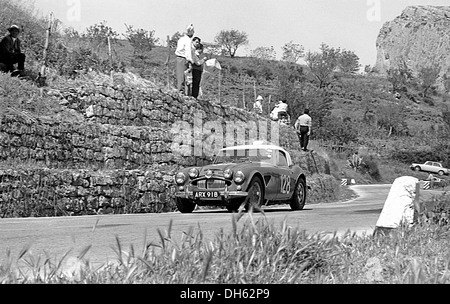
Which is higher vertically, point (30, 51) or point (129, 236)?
point (30, 51)

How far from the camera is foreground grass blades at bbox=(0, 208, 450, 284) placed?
4512 mm

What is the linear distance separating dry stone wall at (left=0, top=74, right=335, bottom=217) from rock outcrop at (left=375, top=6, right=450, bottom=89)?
146012 mm

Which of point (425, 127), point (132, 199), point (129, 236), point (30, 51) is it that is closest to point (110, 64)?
point (30, 51)

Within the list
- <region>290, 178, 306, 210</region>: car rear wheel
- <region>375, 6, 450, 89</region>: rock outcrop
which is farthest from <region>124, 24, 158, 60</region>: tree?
<region>375, 6, 450, 89</region>: rock outcrop

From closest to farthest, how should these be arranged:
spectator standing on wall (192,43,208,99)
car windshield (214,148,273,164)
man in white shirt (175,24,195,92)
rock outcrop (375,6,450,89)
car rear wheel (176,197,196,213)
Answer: car rear wheel (176,197,196,213) → car windshield (214,148,273,164) → man in white shirt (175,24,195,92) → spectator standing on wall (192,43,208,99) → rock outcrop (375,6,450,89)

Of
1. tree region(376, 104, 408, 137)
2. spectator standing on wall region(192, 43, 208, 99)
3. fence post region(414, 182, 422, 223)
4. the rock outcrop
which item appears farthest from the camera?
the rock outcrop

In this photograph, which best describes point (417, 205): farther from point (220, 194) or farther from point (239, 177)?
point (220, 194)

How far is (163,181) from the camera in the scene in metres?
17.0

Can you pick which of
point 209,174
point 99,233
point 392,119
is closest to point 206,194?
point 209,174

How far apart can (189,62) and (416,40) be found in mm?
160366

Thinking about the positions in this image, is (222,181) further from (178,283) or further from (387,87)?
(387,87)

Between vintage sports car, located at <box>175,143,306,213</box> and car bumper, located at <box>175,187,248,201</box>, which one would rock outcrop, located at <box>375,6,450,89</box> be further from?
car bumper, located at <box>175,187,248,201</box>

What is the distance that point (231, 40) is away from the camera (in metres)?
110

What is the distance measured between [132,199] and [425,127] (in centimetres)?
7515
